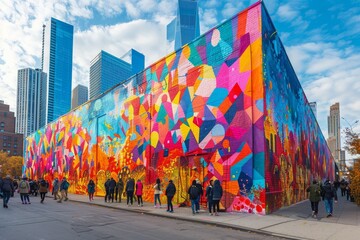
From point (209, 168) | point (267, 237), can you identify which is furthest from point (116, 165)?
point (267, 237)

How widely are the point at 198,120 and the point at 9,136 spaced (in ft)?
436

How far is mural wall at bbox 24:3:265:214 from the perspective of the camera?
50.4 feet

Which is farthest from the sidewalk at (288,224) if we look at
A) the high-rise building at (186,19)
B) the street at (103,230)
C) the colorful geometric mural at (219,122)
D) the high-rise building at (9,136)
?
the high-rise building at (186,19)

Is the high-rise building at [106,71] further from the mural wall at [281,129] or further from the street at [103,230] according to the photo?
the street at [103,230]

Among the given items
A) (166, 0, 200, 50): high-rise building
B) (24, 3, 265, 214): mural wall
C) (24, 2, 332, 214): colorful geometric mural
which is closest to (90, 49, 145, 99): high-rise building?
(166, 0, 200, 50): high-rise building

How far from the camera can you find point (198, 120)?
18.0m

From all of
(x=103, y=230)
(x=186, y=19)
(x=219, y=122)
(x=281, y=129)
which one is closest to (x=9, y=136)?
(x=186, y=19)

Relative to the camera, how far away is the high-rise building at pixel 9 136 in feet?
425

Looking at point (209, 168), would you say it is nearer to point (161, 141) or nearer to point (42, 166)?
point (161, 141)

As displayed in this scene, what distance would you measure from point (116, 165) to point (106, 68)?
141 metres

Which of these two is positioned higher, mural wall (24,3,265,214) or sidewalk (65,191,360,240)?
mural wall (24,3,265,214)

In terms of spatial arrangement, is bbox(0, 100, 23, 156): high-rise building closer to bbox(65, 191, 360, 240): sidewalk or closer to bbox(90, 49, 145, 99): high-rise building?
bbox(90, 49, 145, 99): high-rise building

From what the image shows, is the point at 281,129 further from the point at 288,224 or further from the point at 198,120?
the point at 288,224

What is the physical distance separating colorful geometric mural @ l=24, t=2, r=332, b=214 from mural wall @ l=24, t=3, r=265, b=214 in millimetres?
49
